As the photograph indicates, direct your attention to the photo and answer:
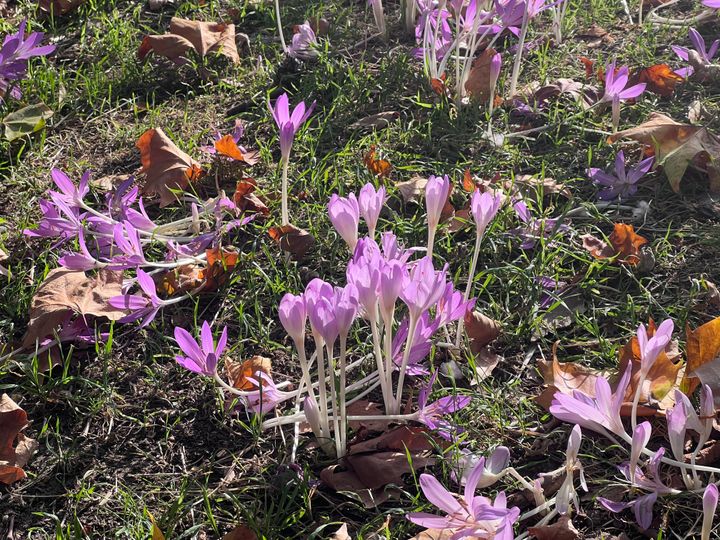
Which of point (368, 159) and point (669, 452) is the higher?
point (368, 159)

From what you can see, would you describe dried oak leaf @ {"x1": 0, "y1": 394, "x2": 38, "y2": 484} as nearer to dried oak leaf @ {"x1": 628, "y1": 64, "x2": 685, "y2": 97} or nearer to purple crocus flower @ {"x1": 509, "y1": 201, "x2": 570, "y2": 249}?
purple crocus flower @ {"x1": 509, "y1": 201, "x2": 570, "y2": 249}

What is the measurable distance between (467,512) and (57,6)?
3062mm

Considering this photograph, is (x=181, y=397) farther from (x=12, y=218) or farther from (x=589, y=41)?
(x=589, y=41)

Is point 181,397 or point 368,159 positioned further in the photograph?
point 368,159

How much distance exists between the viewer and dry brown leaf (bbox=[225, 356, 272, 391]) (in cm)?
208

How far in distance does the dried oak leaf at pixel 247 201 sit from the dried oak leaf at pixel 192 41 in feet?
2.94

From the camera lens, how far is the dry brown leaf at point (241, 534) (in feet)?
5.69

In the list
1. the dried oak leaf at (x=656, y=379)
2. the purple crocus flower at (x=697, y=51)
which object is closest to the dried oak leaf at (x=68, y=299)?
the dried oak leaf at (x=656, y=379)

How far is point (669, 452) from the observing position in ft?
6.28

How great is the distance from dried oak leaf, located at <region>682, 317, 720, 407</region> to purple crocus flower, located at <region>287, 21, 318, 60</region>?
6.61 feet

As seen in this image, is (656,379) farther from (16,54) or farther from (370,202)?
(16,54)

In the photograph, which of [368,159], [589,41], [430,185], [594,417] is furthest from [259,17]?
[594,417]

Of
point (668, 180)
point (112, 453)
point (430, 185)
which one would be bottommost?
point (112, 453)

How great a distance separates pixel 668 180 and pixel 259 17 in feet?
6.50
